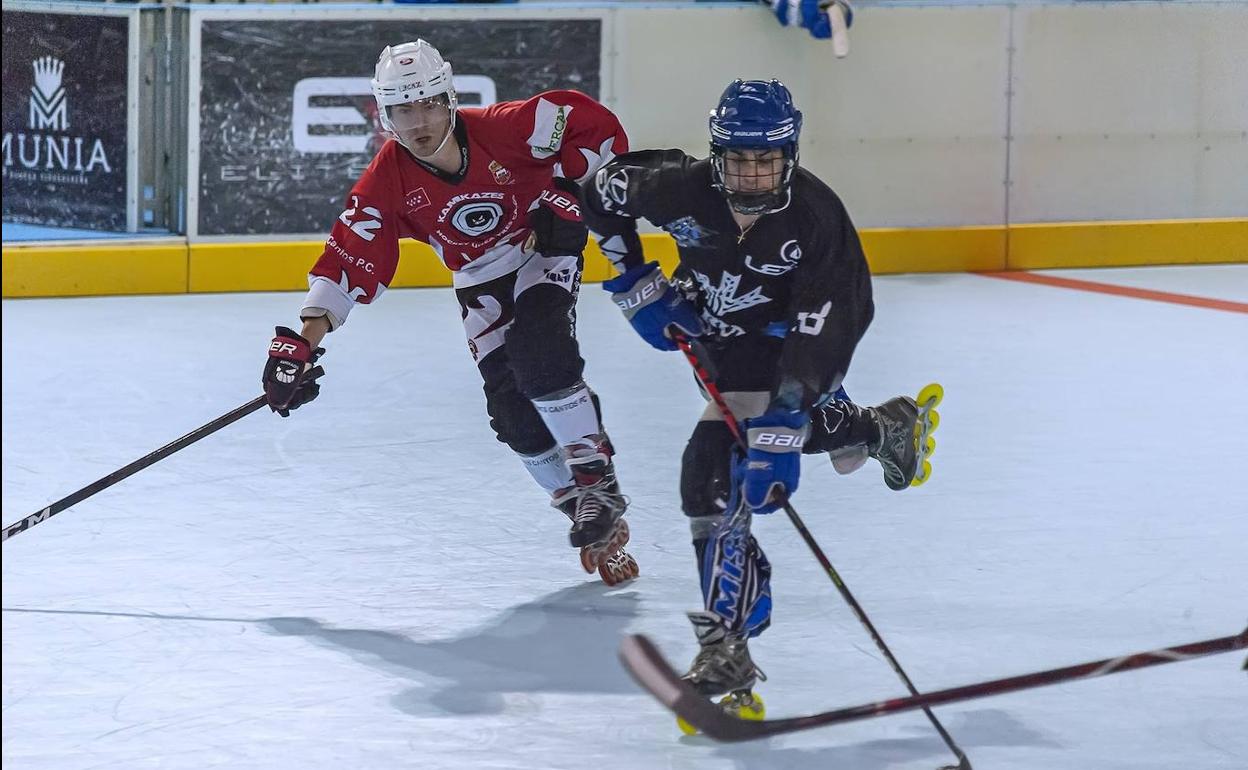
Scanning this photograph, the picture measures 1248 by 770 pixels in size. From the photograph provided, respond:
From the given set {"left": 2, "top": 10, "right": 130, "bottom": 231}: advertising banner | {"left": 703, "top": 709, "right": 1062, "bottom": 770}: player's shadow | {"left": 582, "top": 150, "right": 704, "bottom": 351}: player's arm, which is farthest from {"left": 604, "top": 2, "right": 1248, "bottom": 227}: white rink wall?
{"left": 703, "top": 709, "right": 1062, "bottom": 770}: player's shadow


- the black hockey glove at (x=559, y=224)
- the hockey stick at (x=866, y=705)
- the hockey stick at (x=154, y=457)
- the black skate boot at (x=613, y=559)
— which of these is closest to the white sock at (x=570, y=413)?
the black skate boot at (x=613, y=559)

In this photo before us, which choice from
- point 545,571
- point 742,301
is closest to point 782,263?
point 742,301

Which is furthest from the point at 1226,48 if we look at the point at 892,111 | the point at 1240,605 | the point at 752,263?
the point at 752,263

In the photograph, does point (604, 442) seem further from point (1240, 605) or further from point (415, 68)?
point (1240, 605)

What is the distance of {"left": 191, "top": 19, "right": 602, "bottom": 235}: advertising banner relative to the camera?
7.76 metres

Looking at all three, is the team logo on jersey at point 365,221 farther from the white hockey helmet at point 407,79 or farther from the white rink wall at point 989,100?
the white rink wall at point 989,100

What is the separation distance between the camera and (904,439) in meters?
4.11

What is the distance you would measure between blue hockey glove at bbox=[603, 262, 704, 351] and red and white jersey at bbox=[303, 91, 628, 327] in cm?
77

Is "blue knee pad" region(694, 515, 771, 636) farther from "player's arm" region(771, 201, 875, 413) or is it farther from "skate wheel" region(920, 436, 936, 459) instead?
"skate wheel" region(920, 436, 936, 459)

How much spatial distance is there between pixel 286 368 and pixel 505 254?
641 millimetres

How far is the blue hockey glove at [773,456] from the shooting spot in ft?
9.62

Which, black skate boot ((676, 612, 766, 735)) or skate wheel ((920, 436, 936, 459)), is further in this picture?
skate wheel ((920, 436, 936, 459))

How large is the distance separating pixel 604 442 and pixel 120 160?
470 centimetres

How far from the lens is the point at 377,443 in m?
5.23
